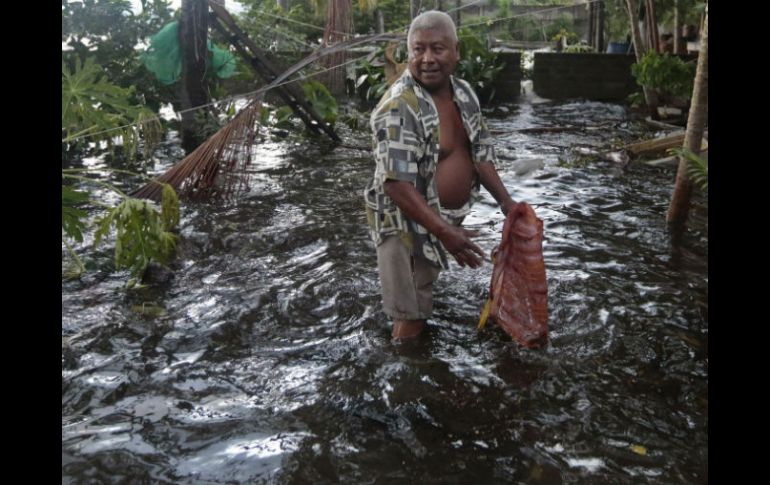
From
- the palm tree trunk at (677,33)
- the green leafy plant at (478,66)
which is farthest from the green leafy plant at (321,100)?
the palm tree trunk at (677,33)

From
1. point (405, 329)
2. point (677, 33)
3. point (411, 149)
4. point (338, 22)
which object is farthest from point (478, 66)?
point (411, 149)

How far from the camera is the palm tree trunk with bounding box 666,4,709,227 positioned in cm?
493

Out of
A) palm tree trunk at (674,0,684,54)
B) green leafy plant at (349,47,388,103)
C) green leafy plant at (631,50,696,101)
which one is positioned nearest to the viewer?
green leafy plant at (631,50,696,101)

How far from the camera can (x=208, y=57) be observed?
780 cm

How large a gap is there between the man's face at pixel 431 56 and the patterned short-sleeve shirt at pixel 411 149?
5 centimetres

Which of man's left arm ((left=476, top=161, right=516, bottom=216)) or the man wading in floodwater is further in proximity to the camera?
man's left arm ((left=476, top=161, right=516, bottom=216))

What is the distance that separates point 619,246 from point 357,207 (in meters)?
2.27

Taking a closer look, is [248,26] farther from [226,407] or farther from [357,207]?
[226,407]

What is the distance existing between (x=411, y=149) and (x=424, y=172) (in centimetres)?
19

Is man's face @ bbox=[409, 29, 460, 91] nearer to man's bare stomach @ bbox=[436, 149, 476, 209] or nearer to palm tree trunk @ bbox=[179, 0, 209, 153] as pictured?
man's bare stomach @ bbox=[436, 149, 476, 209]

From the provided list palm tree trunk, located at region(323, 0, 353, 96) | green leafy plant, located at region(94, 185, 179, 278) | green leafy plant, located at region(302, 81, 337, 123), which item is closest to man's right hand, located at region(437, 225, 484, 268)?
green leafy plant, located at region(94, 185, 179, 278)

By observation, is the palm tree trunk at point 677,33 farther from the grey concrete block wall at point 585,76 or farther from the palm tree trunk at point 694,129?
the palm tree trunk at point 694,129

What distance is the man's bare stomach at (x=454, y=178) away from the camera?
137 inches

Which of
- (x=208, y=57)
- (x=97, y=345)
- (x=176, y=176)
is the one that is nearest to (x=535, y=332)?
(x=97, y=345)
